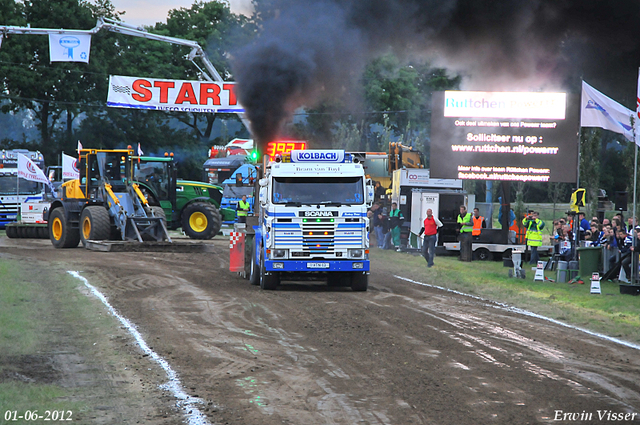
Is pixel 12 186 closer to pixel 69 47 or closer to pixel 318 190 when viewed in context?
pixel 69 47

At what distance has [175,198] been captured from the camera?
28922 millimetres

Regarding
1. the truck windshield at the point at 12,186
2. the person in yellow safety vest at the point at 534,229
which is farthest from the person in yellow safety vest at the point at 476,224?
the truck windshield at the point at 12,186

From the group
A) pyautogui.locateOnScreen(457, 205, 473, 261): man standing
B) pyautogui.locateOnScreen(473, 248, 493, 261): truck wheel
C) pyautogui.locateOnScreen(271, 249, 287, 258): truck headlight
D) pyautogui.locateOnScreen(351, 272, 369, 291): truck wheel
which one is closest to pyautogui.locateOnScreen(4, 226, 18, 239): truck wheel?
pyautogui.locateOnScreen(457, 205, 473, 261): man standing

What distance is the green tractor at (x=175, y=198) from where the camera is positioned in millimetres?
27891

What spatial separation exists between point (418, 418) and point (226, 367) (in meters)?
2.77

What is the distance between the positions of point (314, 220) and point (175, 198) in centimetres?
1465

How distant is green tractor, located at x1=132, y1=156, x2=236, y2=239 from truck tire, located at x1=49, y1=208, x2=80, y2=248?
2.74 m

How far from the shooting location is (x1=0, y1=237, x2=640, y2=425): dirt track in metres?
7.02

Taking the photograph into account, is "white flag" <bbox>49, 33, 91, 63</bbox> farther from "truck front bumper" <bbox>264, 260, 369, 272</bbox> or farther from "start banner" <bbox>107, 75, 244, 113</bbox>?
"truck front bumper" <bbox>264, 260, 369, 272</bbox>

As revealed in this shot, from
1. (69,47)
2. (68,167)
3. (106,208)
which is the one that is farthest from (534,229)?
(68,167)

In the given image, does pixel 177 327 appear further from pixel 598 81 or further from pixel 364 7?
pixel 364 7

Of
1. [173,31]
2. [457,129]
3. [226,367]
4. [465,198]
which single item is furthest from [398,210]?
[173,31]

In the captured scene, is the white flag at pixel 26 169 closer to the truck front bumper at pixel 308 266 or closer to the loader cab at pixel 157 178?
the loader cab at pixel 157 178

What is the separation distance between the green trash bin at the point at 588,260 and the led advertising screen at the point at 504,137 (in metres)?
4.47
